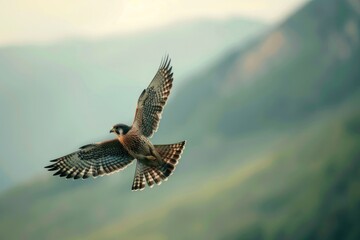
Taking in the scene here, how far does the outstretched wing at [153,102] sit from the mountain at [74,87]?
50.1 m

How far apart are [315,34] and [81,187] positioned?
27.9 m

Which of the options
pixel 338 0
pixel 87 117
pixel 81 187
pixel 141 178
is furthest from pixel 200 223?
pixel 141 178

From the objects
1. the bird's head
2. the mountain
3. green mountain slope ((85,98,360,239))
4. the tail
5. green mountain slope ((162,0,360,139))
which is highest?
the mountain

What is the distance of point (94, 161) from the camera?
1194 cm

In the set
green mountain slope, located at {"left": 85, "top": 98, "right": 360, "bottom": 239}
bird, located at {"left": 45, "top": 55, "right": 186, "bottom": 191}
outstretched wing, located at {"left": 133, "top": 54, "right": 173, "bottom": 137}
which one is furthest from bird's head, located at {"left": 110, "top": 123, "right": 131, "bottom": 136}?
green mountain slope, located at {"left": 85, "top": 98, "right": 360, "bottom": 239}

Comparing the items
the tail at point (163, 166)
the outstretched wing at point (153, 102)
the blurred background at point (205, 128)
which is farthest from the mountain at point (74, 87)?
the tail at point (163, 166)

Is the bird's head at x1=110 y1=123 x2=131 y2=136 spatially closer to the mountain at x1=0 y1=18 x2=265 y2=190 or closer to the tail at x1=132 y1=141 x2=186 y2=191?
the tail at x1=132 y1=141 x2=186 y2=191

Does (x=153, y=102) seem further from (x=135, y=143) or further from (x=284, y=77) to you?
(x=284, y=77)

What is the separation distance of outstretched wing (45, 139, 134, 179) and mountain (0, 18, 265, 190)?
164 feet

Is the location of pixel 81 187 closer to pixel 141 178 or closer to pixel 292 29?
pixel 292 29

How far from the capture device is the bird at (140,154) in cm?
1147

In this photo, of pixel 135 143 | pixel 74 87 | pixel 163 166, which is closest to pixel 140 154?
pixel 135 143

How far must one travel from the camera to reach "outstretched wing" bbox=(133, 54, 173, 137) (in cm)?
1147

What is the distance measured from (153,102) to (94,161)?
1.42 m
